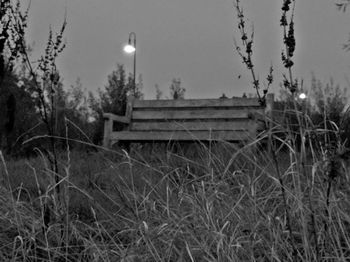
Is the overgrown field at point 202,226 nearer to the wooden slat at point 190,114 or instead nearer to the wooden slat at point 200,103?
the wooden slat at point 190,114

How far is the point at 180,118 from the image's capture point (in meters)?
7.32

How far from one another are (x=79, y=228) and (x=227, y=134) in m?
3.78

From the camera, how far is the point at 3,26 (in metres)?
2.91

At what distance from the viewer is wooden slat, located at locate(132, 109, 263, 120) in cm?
705

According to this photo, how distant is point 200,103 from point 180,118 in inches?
13.6

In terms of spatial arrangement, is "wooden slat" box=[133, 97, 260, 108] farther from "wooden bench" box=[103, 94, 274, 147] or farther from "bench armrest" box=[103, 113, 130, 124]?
"bench armrest" box=[103, 113, 130, 124]

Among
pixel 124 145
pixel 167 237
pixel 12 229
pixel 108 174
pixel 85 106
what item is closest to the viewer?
pixel 167 237

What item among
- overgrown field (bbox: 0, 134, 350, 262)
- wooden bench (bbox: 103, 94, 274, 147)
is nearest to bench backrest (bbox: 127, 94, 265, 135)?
wooden bench (bbox: 103, 94, 274, 147)

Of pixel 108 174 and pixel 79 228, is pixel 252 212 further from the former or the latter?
pixel 108 174

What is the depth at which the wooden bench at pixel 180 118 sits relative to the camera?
678cm

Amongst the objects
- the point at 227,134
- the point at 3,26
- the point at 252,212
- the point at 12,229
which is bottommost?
the point at 12,229

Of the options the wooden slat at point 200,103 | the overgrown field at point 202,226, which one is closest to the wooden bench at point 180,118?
the wooden slat at point 200,103

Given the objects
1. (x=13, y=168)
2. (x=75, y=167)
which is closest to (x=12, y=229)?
(x=75, y=167)

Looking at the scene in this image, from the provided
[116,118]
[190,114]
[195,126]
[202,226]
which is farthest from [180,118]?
[202,226]
